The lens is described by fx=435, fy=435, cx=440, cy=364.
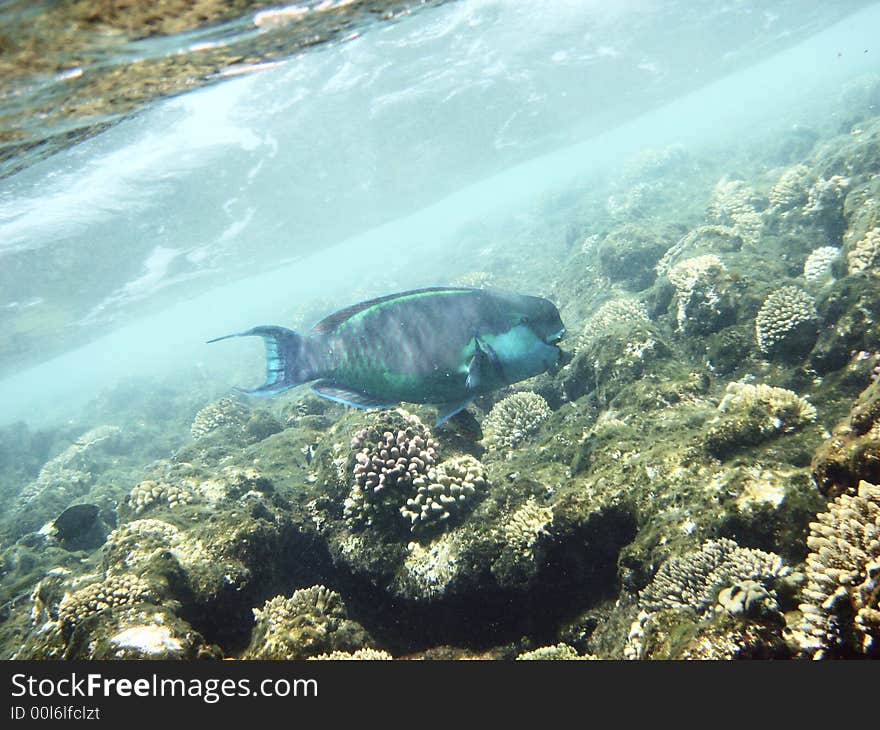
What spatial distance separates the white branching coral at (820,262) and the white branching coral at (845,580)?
22.2 ft

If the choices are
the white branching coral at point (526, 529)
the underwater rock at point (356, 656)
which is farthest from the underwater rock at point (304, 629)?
the white branching coral at point (526, 529)

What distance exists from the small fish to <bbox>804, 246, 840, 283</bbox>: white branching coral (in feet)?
25.8

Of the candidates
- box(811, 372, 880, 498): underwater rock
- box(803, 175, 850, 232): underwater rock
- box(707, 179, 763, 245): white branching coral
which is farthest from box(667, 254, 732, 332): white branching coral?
box(707, 179, 763, 245): white branching coral

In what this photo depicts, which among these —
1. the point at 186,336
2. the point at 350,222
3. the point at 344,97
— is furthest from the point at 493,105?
the point at 186,336

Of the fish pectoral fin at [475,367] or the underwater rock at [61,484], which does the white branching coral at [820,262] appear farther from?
the underwater rock at [61,484]

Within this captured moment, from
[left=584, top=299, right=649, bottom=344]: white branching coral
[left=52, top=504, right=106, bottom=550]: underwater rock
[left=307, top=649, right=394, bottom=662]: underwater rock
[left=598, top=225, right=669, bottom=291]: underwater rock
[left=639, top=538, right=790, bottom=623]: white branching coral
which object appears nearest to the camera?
[left=639, top=538, right=790, bottom=623]: white branching coral

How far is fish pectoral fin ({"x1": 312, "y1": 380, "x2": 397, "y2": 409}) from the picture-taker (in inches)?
106

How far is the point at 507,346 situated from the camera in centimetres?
260

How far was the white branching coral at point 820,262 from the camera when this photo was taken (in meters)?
7.73

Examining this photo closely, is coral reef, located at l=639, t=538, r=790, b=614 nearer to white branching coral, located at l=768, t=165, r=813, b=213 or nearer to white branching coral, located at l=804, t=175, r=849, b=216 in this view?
white branching coral, located at l=804, t=175, r=849, b=216

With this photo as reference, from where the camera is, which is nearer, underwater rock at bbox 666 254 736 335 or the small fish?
the small fish

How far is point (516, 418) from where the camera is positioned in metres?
7.11

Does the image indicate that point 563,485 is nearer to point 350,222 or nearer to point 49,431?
point 49,431

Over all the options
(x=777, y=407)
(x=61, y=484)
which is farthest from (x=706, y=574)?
(x=61, y=484)
